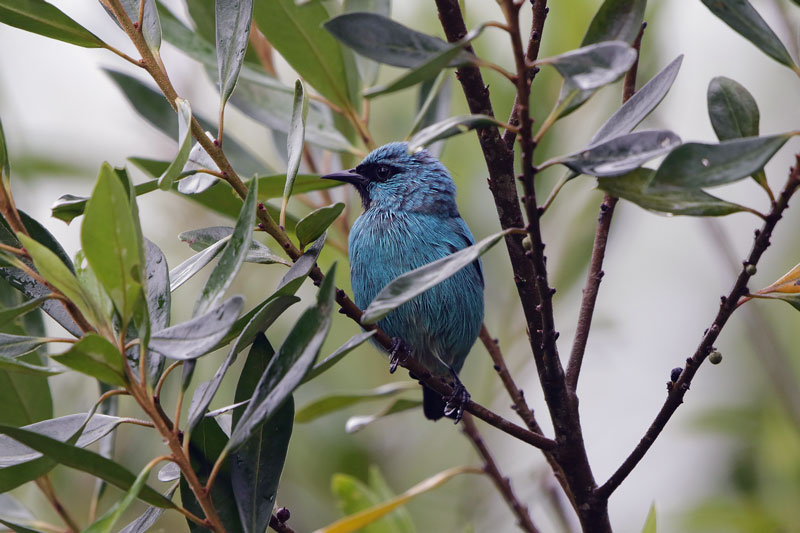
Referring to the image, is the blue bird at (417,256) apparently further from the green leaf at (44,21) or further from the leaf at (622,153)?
the leaf at (622,153)

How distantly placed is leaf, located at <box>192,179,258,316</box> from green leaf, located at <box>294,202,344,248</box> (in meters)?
0.29

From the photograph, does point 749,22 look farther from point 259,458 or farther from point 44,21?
point 44,21

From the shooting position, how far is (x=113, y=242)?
1663mm

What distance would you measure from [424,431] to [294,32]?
2.87 m

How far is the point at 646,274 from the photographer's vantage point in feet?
22.6

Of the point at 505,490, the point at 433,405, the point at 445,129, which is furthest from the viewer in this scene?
the point at 433,405

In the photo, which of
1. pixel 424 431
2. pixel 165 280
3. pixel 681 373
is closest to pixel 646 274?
pixel 424 431

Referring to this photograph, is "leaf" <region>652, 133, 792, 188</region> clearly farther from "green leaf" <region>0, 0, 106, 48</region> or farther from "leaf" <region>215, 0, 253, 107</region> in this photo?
"green leaf" <region>0, 0, 106, 48</region>

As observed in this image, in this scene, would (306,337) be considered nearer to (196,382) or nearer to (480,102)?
(480,102)

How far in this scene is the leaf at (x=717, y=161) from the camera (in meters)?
1.63

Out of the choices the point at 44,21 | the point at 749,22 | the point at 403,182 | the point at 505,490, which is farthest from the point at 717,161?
the point at 403,182

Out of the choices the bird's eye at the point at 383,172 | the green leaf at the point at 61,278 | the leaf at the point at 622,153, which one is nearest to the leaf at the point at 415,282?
the leaf at the point at 622,153

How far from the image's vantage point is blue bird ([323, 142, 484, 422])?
3.76 meters

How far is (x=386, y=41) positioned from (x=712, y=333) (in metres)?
1.04
